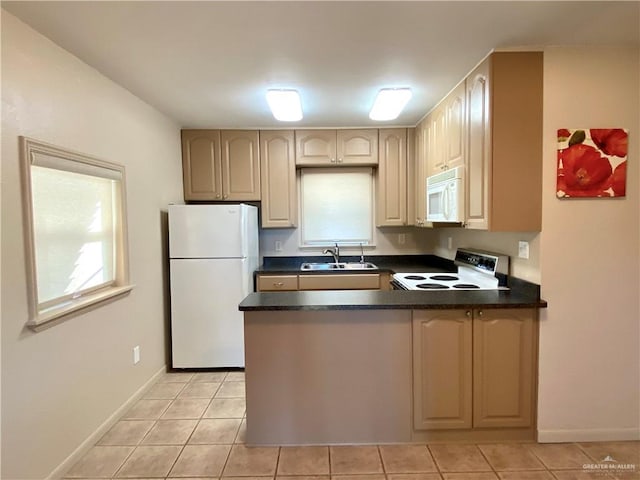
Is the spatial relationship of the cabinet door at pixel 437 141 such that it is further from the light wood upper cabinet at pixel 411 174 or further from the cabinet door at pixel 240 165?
the cabinet door at pixel 240 165

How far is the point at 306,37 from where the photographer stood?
5.86 feet

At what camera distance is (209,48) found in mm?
1882

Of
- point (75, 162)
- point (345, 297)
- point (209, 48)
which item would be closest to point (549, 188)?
point (345, 297)

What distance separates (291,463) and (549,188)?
2.13 meters

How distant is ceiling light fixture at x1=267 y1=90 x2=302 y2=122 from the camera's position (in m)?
2.45

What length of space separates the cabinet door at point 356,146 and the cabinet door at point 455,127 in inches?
41.4

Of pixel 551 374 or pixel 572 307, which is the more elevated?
pixel 572 307

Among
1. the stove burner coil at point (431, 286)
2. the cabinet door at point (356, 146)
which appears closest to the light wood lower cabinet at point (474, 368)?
the stove burner coil at point (431, 286)

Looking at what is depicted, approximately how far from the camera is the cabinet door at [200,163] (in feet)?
11.5

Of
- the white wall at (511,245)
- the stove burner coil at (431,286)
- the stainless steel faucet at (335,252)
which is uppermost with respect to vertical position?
the white wall at (511,245)

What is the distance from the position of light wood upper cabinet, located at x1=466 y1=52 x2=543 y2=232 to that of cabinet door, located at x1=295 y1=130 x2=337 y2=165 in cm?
181

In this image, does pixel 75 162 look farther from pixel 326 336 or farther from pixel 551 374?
pixel 551 374

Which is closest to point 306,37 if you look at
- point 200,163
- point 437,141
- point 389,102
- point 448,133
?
point 389,102

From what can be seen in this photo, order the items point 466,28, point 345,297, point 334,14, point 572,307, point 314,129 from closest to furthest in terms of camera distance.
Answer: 1. point 334,14
2. point 466,28
3. point 572,307
4. point 345,297
5. point 314,129
